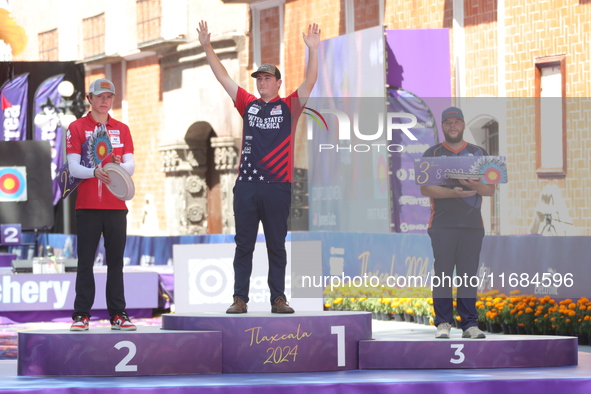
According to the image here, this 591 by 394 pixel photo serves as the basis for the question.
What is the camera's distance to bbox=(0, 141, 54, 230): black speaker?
17969 millimetres

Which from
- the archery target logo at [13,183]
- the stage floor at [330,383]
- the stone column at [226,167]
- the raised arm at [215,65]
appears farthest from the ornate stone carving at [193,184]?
the stage floor at [330,383]

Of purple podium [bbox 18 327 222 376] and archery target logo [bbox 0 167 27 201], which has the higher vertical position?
archery target logo [bbox 0 167 27 201]

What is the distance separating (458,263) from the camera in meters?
7.01

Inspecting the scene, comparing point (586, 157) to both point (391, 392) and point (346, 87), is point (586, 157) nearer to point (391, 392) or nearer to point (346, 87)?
point (391, 392)

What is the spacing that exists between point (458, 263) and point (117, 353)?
2145 millimetres

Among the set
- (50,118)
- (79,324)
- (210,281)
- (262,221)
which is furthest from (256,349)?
(50,118)

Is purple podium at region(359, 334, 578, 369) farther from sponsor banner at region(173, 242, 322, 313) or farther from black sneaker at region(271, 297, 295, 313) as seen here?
sponsor banner at region(173, 242, 322, 313)

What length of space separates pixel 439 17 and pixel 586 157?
7.80 m

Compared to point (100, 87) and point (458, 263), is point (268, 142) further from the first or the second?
point (458, 263)

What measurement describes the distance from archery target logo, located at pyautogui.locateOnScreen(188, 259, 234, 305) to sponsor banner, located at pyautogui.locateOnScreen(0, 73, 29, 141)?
9.45 metres

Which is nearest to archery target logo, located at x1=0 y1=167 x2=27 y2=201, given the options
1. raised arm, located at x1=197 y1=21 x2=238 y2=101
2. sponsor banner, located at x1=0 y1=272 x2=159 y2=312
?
sponsor banner, located at x1=0 y1=272 x2=159 y2=312

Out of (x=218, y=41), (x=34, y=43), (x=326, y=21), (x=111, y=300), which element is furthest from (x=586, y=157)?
(x=34, y=43)

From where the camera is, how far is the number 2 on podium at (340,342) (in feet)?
22.0

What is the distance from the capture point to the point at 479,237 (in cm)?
692
